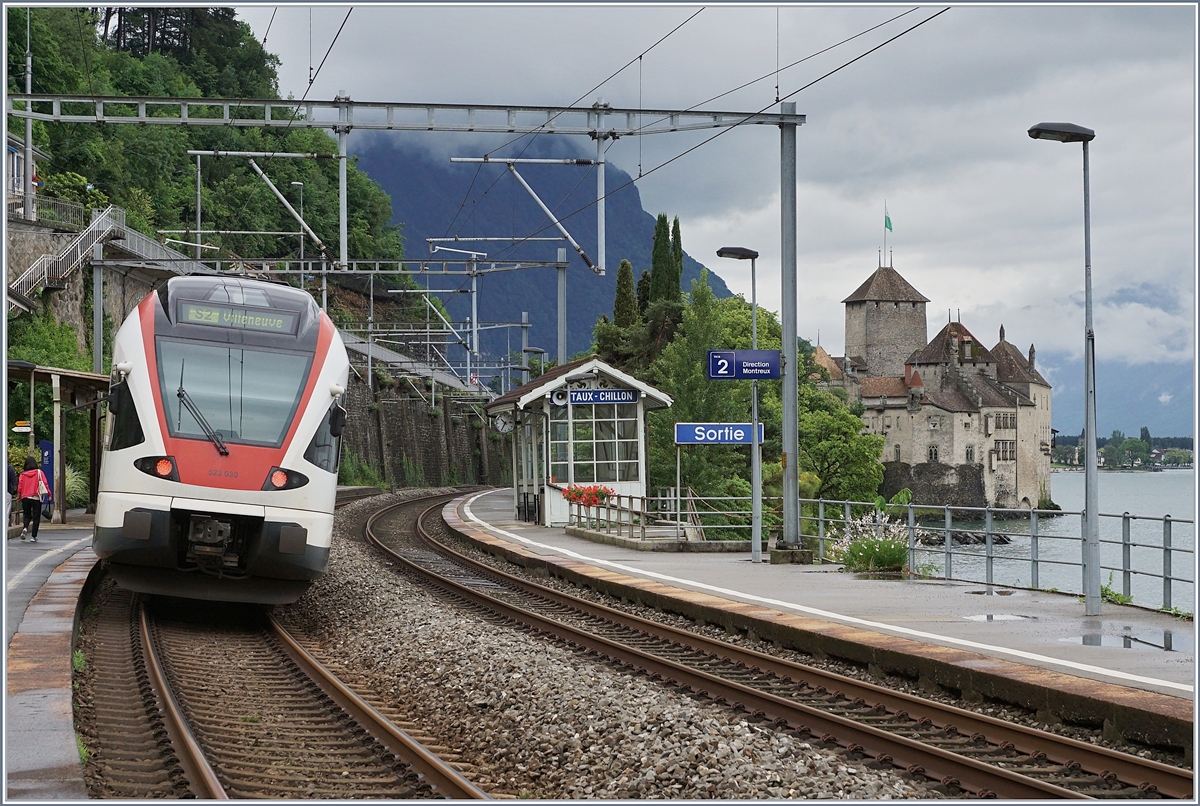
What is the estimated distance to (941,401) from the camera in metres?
133

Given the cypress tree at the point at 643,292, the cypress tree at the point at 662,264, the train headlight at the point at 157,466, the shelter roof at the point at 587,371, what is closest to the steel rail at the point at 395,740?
the train headlight at the point at 157,466

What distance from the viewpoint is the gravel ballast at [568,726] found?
6895 mm

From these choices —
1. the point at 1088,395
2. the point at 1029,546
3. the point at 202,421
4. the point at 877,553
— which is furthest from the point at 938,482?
the point at 202,421

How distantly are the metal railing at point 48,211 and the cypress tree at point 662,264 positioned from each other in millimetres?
28254

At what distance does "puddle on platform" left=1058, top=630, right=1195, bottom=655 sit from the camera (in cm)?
1061

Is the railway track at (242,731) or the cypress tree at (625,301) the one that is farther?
the cypress tree at (625,301)

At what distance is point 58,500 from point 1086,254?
20.2 m

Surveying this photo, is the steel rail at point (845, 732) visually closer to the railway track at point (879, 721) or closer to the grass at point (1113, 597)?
the railway track at point (879, 721)

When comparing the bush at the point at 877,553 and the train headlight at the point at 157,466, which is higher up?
the train headlight at the point at 157,466

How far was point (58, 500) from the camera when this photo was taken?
24844 mm

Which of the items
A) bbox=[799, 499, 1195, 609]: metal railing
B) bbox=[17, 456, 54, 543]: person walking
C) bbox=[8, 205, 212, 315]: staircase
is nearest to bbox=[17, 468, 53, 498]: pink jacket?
bbox=[17, 456, 54, 543]: person walking

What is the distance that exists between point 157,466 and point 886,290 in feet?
482

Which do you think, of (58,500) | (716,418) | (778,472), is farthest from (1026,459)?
(58,500)

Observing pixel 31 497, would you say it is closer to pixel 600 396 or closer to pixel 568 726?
pixel 600 396
